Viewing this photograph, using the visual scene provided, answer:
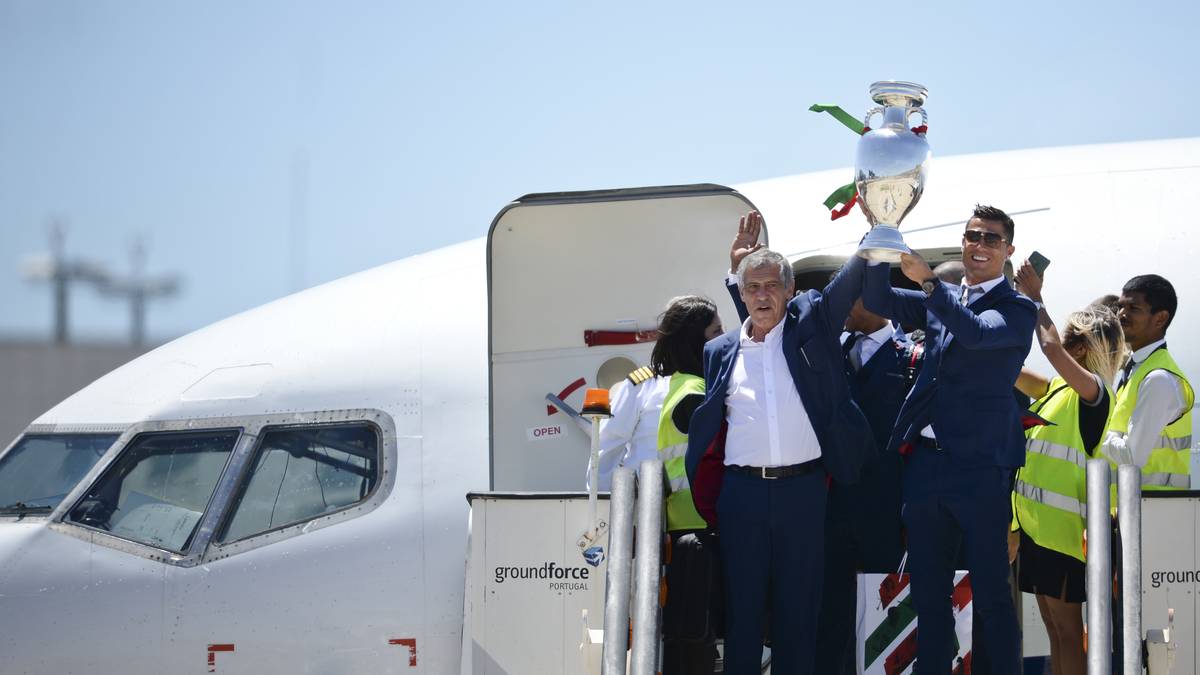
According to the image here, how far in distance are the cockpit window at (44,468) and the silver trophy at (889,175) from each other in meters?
4.39

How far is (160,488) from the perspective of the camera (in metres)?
6.81

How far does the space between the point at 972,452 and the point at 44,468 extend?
16.0ft

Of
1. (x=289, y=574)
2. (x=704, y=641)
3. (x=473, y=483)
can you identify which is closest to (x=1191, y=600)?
(x=704, y=641)

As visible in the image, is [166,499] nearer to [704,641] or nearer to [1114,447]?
[704,641]

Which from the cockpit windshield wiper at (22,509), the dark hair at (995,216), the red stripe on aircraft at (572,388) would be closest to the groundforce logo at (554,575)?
the red stripe on aircraft at (572,388)

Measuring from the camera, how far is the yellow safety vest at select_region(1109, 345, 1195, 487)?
5.80 m

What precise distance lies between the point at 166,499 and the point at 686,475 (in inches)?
116

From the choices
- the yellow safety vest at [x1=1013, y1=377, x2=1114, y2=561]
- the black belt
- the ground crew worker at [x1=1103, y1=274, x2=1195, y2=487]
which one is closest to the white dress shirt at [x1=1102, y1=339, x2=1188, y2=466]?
the ground crew worker at [x1=1103, y1=274, x2=1195, y2=487]

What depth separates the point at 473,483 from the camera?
6.68m

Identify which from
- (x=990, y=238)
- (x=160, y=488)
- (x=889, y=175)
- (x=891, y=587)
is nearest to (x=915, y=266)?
(x=889, y=175)

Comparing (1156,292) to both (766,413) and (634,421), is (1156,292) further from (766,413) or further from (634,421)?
(634,421)

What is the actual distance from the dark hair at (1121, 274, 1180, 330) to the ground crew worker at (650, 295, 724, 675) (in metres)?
1.98

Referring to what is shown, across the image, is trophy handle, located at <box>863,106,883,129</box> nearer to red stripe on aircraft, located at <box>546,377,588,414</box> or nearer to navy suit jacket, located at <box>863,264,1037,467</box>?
navy suit jacket, located at <box>863,264,1037,467</box>

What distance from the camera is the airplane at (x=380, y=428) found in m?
6.41
